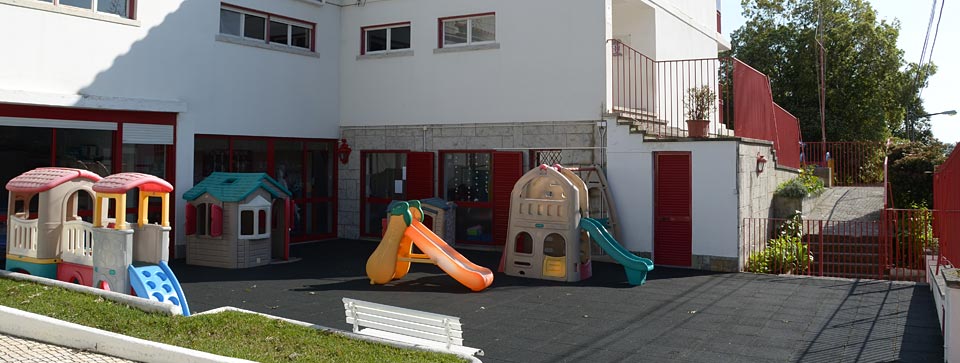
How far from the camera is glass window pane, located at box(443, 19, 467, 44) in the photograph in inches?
583

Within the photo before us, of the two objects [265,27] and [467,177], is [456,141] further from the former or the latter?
[265,27]

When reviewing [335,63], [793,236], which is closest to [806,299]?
[793,236]

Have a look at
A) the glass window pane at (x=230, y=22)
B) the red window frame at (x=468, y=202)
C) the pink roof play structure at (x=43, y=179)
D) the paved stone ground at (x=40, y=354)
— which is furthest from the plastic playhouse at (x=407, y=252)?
the glass window pane at (x=230, y=22)

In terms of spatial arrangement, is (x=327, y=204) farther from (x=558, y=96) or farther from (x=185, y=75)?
(x=558, y=96)

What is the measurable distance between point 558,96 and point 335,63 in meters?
5.61

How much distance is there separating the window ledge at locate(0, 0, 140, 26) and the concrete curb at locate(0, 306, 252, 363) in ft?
18.8

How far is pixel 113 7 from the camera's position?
40.2 feet

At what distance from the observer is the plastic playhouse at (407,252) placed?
1012 centimetres

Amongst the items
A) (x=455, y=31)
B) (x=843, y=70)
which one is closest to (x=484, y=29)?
(x=455, y=31)

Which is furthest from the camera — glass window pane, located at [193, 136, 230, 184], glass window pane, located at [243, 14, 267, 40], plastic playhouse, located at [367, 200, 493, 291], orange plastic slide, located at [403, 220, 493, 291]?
glass window pane, located at [243, 14, 267, 40]

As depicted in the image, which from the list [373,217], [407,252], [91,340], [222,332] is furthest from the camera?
[373,217]

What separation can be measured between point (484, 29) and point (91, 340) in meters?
9.87

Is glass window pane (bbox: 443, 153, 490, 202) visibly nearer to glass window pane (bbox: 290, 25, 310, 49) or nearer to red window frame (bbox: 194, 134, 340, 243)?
red window frame (bbox: 194, 134, 340, 243)

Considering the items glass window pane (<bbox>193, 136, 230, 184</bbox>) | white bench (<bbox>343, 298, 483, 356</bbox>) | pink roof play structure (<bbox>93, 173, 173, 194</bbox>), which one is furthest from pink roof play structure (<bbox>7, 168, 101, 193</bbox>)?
white bench (<bbox>343, 298, 483, 356</bbox>)
